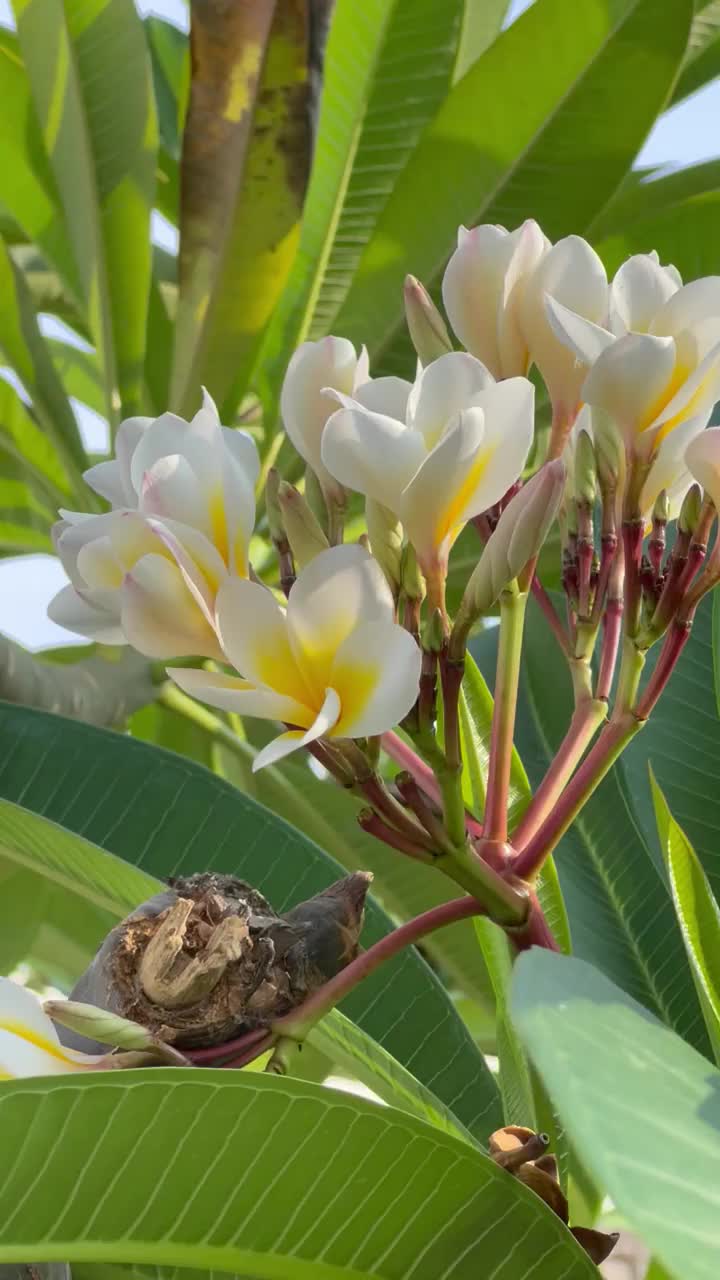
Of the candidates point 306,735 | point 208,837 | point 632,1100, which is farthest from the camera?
point 208,837

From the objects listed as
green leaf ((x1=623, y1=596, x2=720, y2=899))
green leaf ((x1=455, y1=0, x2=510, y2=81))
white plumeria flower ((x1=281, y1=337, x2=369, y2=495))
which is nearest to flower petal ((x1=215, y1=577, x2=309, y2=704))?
white plumeria flower ((x1=281, y1=337, x2=369, y2=495))

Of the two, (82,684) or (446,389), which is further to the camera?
(82,684)

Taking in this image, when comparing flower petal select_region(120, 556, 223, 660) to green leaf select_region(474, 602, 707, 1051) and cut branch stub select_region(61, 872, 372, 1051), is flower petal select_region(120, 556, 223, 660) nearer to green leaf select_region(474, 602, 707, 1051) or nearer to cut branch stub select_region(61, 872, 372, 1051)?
cut branch stub select_region(61, 872, 372, 1051)

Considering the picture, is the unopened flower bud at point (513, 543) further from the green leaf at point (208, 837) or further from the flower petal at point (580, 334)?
the green leaf at point (208, 837)

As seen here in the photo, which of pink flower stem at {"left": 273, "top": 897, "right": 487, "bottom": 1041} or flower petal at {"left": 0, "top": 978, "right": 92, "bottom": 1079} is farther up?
pink flower stem at {"left": 273, "top": 897, "right": 487, "bottom": 1041}

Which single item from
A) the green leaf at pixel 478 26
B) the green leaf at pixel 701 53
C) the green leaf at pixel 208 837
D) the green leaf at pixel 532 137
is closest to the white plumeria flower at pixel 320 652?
the green leaf at pixel 208 837

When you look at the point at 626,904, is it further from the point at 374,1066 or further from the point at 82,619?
the point at 82,619

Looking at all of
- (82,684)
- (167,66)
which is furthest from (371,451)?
(167,66)
